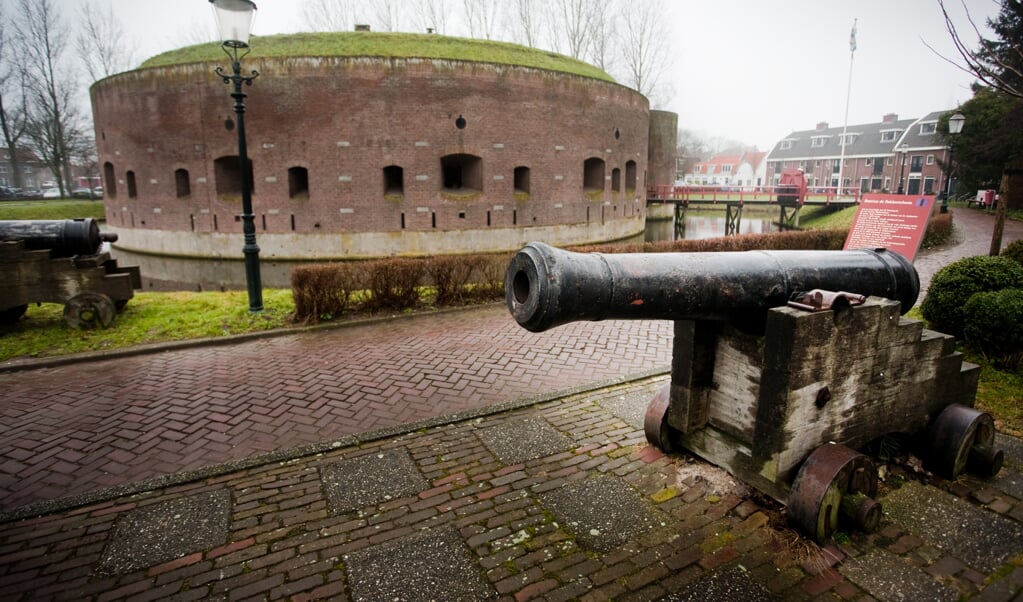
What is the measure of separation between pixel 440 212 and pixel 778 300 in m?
14.0

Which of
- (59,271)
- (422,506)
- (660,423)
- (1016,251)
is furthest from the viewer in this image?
(59,271)

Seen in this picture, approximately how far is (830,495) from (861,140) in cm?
5505

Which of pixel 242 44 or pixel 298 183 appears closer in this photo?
pixel 242 44

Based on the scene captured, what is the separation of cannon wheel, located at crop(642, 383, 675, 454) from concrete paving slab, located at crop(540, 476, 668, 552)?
457 millimetres

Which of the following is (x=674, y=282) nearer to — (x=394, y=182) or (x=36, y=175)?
(x=394, y=182)

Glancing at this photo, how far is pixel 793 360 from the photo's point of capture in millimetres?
2582

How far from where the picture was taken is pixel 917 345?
308cm

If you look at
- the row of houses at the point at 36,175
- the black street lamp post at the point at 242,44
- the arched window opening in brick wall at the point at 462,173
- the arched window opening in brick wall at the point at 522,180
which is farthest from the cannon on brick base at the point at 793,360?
the row of houses at the point at 36,175

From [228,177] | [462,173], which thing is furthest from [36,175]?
[462,173]

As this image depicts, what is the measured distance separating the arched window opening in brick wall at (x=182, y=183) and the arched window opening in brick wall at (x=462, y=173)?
8.00 metres

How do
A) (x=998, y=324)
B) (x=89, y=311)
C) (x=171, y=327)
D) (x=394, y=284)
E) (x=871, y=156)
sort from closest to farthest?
(x=998, y=324) → (x=89, y=311) → (x=171, y=327) → (x=394, y=284) → (x=871, y=156)

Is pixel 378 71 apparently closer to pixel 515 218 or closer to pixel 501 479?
pixel 515 218

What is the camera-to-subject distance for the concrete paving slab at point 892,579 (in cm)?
231

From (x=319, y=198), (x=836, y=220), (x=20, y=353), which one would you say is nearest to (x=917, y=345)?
(x=20, y=353)
